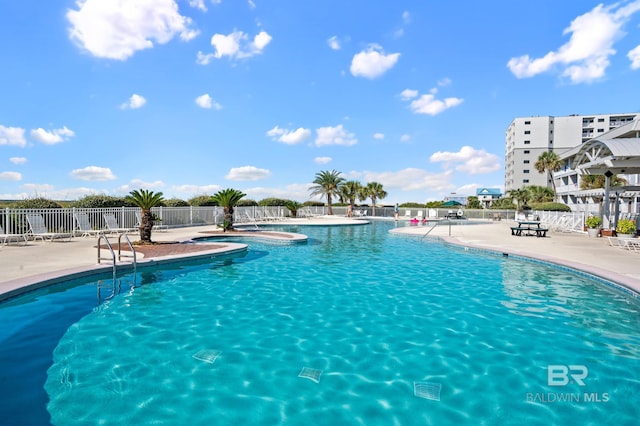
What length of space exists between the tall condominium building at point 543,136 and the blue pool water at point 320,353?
83221 millimetres

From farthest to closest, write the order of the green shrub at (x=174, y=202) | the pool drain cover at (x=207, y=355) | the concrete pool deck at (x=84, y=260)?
the green shrub at (x=174, y=202), the concrete pool deck at (x=84, y=260), the pool drain cover at (x=207, y=355)

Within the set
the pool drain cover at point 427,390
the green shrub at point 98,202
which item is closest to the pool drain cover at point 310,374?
the pool drain cover at point 427,390

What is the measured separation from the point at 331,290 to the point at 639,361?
193 inches

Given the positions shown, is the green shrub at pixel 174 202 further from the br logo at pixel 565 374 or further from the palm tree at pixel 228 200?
the br logo at pixel 565 374

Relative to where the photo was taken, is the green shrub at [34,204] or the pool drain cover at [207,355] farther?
the green shrub at [34,204]

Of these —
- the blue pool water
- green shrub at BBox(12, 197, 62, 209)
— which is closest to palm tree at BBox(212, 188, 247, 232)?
green shrub at BBox(12, 197, 62, 209)

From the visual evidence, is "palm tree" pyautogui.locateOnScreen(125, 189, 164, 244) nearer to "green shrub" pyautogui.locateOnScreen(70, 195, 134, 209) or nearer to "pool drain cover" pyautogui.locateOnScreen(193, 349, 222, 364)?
"green shrub" pyautogui.locateOnScreen(70, 195, 134, 209)

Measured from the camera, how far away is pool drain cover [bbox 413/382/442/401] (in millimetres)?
3561

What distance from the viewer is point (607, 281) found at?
7547mm

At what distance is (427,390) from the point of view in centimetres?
367

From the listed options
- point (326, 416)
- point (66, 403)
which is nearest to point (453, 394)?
point (326, 416)

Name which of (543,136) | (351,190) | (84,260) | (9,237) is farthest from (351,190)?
(543,136)

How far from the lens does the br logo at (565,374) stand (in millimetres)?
3900

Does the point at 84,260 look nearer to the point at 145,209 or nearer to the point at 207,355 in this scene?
the point at 145,209
